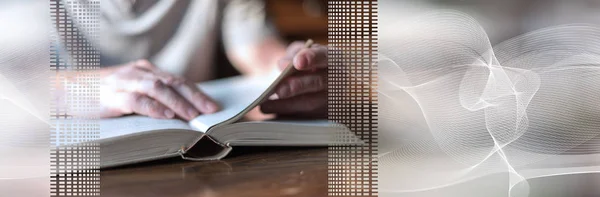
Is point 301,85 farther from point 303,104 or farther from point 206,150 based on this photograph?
point 206,150

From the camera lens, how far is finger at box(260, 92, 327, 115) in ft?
3.33

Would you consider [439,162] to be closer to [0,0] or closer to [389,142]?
[389,142]

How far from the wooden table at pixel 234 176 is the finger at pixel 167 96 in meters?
0.09

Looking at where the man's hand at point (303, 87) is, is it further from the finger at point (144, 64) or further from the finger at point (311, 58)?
the finger at point (144, 64)

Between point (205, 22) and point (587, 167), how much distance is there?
83 centimetres

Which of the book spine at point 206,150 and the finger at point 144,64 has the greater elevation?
the finger at point 144,64

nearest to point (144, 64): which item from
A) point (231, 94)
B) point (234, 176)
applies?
point (231, 94)

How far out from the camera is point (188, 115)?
975 mm

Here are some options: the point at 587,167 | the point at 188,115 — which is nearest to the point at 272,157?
the point at 188,115

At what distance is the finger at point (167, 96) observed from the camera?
0.97 metres
